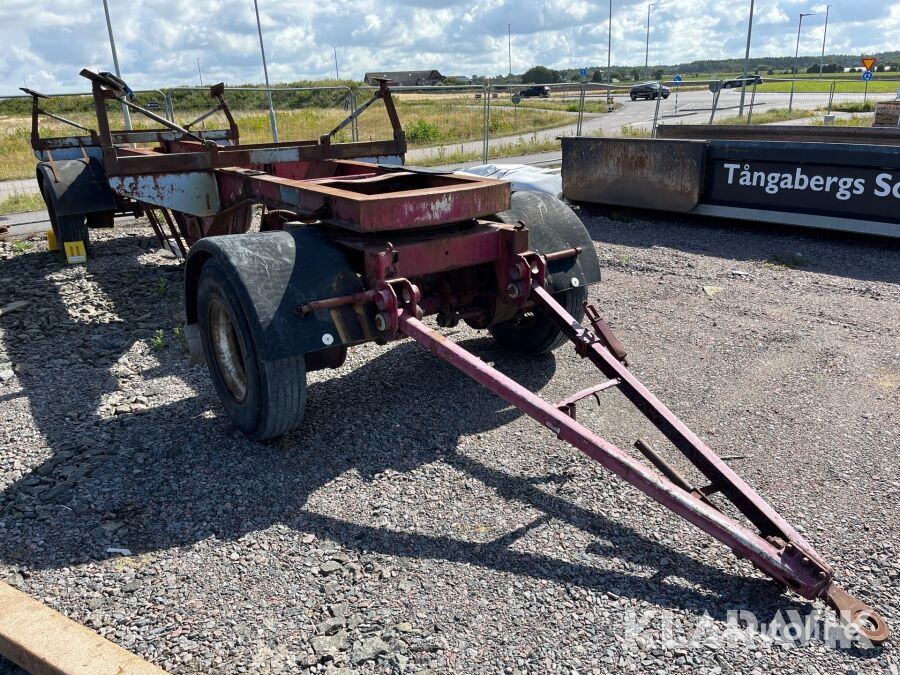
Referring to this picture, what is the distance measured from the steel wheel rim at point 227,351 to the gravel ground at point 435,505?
25 cm

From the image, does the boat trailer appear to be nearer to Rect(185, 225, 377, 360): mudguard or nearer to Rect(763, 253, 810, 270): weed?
Rect(185, 225, 377, 360): mudguard

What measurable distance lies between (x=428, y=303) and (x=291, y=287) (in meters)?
0.84

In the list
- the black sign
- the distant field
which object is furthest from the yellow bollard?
the distant field

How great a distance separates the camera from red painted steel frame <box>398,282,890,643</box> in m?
2.63

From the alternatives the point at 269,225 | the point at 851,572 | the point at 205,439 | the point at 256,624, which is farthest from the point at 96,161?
the point at 851,572

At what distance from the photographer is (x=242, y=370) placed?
4.06 meters

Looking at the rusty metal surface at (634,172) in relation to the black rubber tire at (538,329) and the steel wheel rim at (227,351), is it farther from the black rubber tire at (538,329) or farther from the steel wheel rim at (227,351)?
the steel wheel rim at (227,351)

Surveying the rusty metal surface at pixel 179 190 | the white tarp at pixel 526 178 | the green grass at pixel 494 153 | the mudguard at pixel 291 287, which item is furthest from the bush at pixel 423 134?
the mudguard at pixel 291 287

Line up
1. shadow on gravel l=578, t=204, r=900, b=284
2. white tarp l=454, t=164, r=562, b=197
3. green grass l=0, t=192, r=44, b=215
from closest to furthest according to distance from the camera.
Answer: shadow on gravel l=578, t=204, r=900, b=284 → white tarp l=454, t=164, r=562, b=197 → green grass l=0, t=192, r=44, b=215

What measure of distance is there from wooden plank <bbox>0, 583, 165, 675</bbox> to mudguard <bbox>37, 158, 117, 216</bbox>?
18.0 feet

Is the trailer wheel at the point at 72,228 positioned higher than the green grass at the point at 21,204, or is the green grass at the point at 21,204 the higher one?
the trailer wheel at the point at 72,228

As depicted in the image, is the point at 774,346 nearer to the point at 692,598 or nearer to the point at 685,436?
the point at 685,436

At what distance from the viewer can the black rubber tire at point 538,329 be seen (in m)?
4.57

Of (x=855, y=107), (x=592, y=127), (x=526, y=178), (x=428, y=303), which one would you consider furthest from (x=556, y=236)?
(x=855, y=107)
